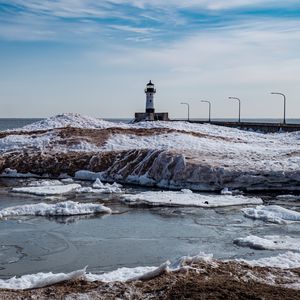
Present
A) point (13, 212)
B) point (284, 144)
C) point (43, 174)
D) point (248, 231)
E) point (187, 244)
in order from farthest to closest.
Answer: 1. point (284, 144)
2. point (43, 174)
3. point (13, 212)
4. point (248, 231)
5. point (187, 244)

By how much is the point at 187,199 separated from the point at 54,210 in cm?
683

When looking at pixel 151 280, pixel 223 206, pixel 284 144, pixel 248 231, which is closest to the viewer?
pixel 151 280

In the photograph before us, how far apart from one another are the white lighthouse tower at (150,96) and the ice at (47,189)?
5547 centimetres

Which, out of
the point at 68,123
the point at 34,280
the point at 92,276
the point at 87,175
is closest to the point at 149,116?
the point at 68,123

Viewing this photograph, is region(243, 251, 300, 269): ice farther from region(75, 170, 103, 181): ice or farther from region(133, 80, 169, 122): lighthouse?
region(133, 80, 169, 122): lighthouse

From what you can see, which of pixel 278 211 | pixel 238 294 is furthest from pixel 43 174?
pixel 238 294

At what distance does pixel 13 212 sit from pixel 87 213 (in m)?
2.96

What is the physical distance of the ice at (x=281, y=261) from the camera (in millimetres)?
13867

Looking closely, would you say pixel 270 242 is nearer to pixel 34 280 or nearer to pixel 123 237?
pixel 123 237

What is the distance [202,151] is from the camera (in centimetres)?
3834

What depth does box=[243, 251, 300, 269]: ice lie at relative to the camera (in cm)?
1387

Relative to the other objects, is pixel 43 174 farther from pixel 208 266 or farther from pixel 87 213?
pixel 208 266

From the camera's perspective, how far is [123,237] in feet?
58.3

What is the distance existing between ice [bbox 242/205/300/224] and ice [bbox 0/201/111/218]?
590 cm
